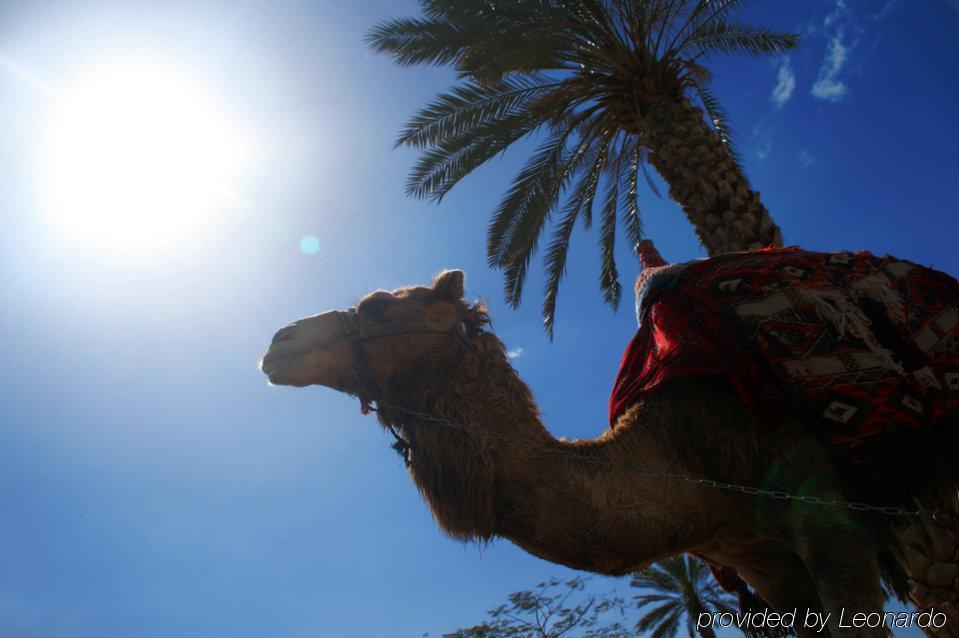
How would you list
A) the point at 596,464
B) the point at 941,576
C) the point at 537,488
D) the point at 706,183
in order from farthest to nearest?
the point at 706,183
the point at 941,576
the point at 596,464
the point at 537,488

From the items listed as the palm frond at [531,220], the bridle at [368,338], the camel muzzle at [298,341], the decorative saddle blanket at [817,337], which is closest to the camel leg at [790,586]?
the decorative saddle blanket at [817,337]

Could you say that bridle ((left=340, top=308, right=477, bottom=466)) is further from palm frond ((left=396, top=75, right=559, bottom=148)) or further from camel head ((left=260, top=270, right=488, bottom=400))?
palm frond ((left=396, top=75, right=559, bottom=148))

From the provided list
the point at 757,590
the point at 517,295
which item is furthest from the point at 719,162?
the point at 757,590

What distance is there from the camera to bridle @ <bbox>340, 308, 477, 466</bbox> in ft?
11.1

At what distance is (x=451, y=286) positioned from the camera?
11.9ft

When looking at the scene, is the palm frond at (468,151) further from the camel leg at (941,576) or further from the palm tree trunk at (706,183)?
the camel leg at (941,576)

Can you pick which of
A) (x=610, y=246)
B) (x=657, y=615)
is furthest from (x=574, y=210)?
(x=657, y=615)

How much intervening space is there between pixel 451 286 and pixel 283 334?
0.92 metres

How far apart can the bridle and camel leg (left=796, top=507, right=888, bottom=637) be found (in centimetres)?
178

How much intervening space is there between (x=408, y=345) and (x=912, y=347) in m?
2.56

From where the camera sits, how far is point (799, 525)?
9.59 ft

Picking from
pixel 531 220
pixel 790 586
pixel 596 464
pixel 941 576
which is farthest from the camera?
pixel 531 220

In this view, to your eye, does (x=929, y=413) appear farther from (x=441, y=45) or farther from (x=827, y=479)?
(x=441, y=45)

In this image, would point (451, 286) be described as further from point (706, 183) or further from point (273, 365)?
point (706, 183)
